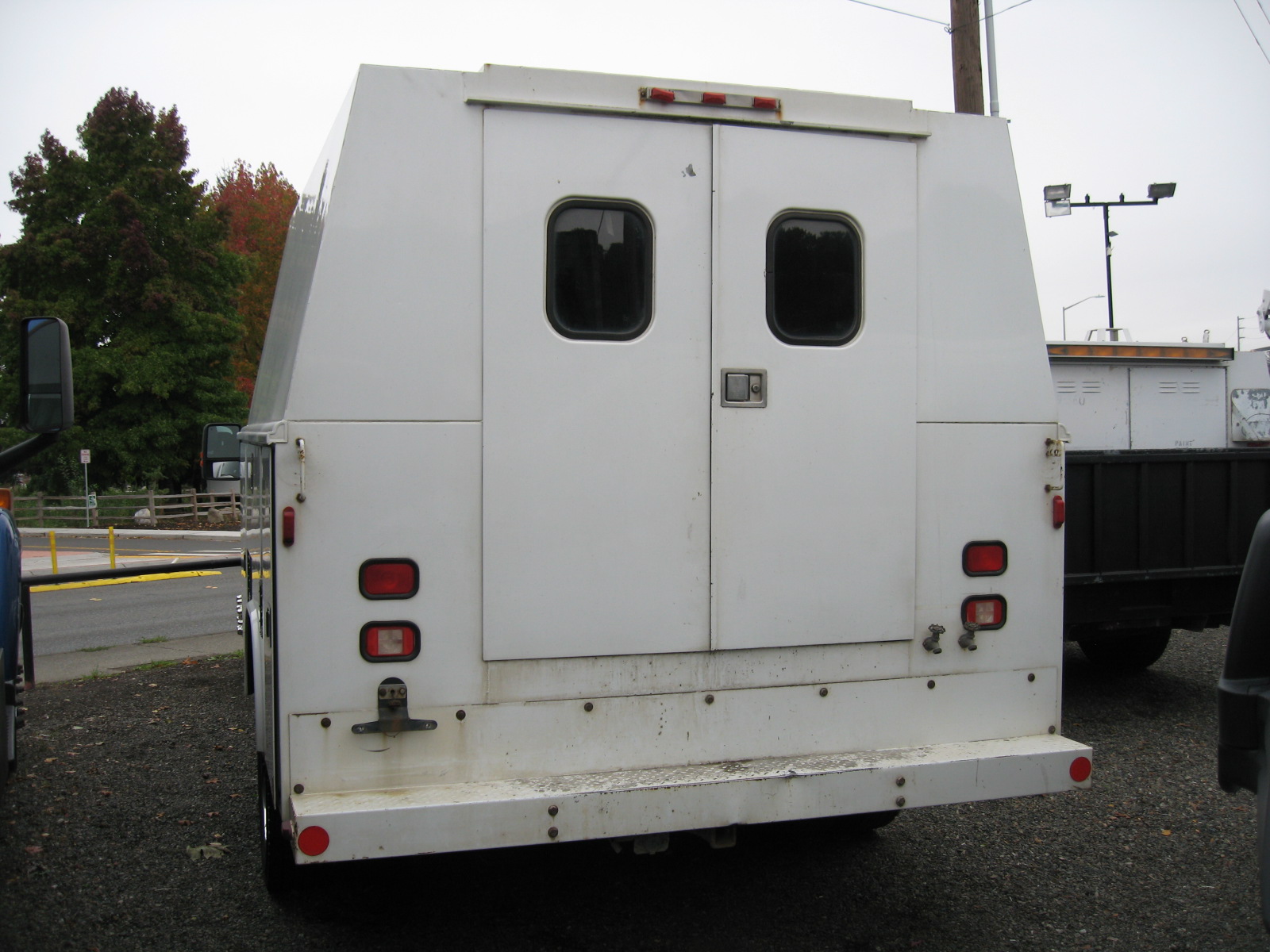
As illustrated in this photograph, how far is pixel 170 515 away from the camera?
3262 cm

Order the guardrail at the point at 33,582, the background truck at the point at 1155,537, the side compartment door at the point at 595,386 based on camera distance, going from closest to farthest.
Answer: the side compartment door at the point at 595,386
the guardrail at the point at 33,582
the background truck at the point at 1155,537

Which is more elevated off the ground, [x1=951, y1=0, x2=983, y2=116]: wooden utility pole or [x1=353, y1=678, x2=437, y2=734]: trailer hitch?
[x1=951, y1=0, x2=983, y2=116]: wooden utility pole

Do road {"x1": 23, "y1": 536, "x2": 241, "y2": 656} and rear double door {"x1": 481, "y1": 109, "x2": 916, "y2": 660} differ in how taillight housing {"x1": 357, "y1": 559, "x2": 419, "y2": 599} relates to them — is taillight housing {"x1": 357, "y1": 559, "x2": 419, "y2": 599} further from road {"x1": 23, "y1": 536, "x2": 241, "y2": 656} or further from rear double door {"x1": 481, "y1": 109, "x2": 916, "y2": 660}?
road {"x1": 23, "y1": 536, "x2": 241, "y2": 656}

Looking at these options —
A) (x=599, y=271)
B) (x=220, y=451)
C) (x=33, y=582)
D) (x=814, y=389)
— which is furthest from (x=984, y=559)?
(x=33, y=582)

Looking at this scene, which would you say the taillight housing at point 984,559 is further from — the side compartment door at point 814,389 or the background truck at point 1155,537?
the background truck at point 1155,537

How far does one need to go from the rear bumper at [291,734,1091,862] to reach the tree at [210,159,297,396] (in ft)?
114

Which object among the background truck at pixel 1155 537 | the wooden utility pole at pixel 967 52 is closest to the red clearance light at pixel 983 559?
the background truck at pixel 1155 537

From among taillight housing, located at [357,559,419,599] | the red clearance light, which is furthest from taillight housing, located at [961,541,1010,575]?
taillight housing, located at [357,559,419,599]

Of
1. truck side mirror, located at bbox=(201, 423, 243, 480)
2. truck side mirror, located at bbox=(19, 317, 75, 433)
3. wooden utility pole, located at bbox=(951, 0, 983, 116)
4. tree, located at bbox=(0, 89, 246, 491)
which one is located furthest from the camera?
tree, located at bbox=(0, 89, 246, 491)

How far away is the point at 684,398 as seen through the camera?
3393 millimetres

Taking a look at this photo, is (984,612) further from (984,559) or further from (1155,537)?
(1155,537)

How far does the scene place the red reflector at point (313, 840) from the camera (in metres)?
2.92

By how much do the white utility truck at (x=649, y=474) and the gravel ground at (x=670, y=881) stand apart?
1.95 feet

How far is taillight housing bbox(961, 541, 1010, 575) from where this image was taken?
3.70m
